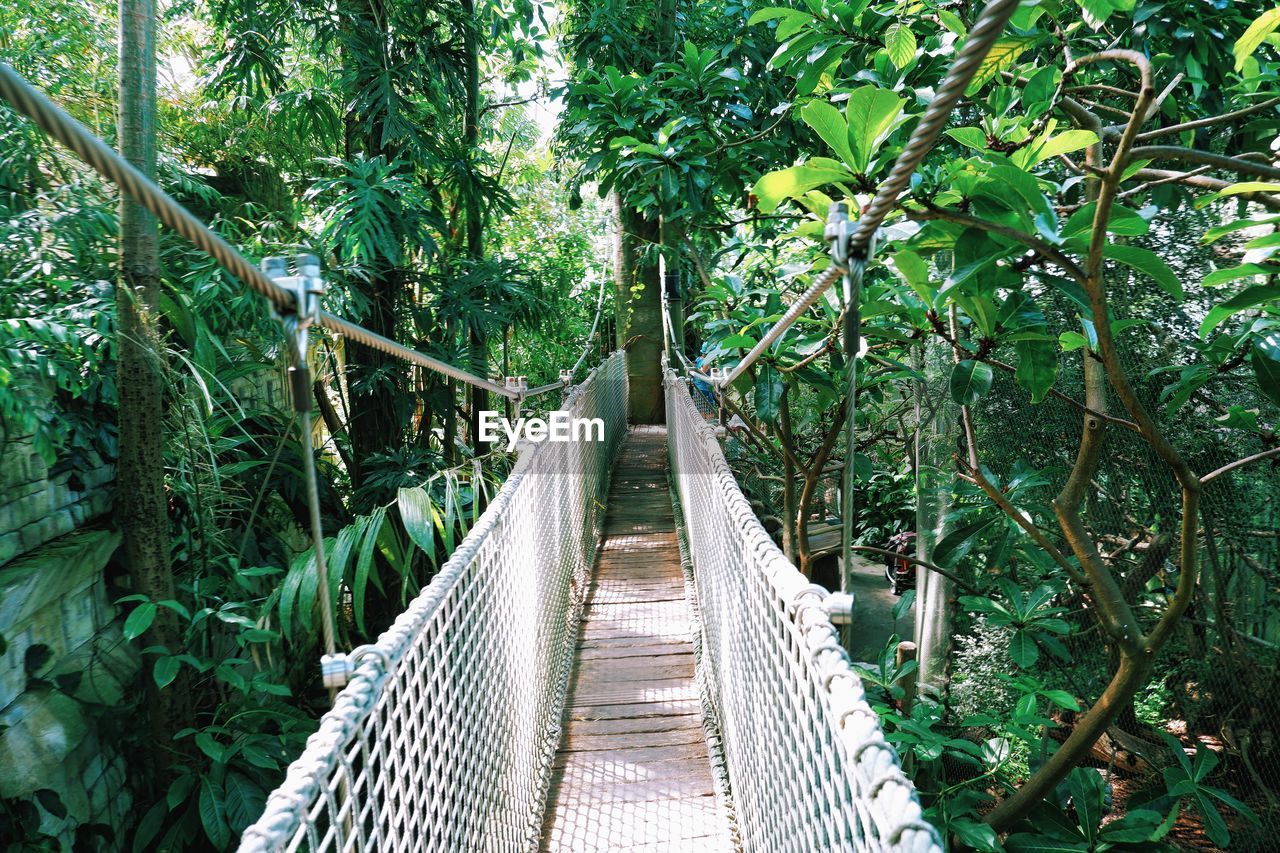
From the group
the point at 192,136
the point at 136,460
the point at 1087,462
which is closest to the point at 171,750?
the point at 136,460

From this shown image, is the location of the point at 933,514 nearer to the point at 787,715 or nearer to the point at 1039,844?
the point at 1039,844

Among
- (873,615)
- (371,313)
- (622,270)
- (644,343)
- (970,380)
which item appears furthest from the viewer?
(644,343)

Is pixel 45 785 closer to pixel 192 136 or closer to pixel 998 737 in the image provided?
pixel 998 737

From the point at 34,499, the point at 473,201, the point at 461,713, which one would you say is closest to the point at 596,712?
the point at 461,713

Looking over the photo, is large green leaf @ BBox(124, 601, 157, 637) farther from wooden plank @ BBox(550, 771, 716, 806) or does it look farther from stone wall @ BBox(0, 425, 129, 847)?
wooden plank @ BBox(550, 771, 716, 806)

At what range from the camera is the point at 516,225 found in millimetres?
7594

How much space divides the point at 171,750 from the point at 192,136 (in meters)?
2.79

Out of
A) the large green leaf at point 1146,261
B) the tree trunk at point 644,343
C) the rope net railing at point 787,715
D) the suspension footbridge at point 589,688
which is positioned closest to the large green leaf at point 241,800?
the suspension footbridge at point 589,688

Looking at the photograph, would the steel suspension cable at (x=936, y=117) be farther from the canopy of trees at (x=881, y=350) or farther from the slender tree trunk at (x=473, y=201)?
the slender tree trunk at (x=473, y=201)

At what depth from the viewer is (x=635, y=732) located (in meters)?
2.03

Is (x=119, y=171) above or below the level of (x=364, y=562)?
above

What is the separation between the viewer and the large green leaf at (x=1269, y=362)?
3.98ft

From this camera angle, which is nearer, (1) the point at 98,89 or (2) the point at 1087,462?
(2) the point at 1087,462

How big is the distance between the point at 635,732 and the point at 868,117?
1.61m
